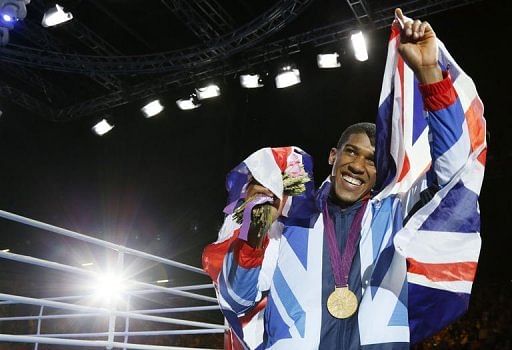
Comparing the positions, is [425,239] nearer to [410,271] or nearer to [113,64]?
[410,271]

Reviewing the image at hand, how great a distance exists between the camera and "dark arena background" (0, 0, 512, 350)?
5.48m

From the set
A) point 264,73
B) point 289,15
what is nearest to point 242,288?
point 289,15

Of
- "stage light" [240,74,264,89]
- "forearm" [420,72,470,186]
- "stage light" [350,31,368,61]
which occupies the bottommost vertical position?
"forearm" [420,72,470,186]

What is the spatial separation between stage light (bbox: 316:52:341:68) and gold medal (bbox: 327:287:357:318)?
15.0 feet

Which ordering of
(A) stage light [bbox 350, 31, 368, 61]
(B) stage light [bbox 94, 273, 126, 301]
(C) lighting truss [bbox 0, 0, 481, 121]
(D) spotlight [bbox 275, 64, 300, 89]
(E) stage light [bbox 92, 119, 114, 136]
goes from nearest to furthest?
(B) stage light [bbox 94, 273, 126, 301] < (C) lighting truss [bbox 0, 0, 481, 121] < (A) stage light [bbox 350, 31, 368, 61] < (D) spotlight [bbox 275, 64, 300, 89] < (E) stage light [bbox 92, 119, 114, 136]

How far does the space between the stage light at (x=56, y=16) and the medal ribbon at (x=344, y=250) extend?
4704 mm

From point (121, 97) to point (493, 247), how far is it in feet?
17.0

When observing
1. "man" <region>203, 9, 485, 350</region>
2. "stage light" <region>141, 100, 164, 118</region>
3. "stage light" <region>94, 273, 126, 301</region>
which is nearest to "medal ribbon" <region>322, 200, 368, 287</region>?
"man" <region>203, 9, 485, 350</region>

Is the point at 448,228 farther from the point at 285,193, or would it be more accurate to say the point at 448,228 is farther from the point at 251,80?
the point at 251,80

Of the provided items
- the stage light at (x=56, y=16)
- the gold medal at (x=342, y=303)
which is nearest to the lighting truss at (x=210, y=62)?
the stage light at (x=56, y=16)

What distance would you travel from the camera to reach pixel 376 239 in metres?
1.39

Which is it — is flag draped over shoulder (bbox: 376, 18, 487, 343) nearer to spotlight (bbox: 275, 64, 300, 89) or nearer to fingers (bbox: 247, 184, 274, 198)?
fingers (bbox: 247, 184, 274, 198)

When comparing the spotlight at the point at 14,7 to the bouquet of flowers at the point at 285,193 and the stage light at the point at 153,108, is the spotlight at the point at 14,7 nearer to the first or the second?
the stage light at the point at 153,108

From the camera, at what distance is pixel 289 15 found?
5.17 metres
